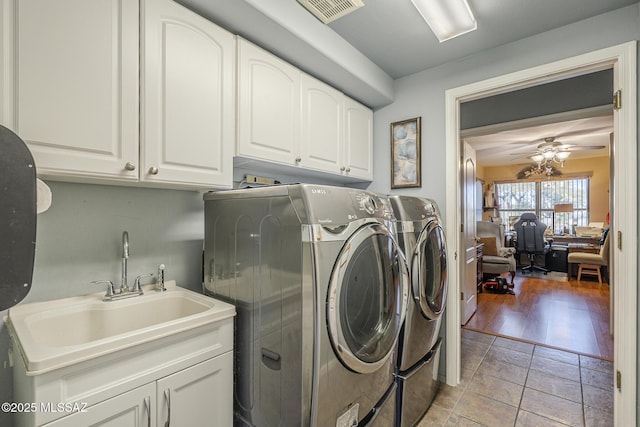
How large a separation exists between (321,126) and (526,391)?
2.41 meters

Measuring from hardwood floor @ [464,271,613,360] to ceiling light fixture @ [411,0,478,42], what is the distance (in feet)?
9.55

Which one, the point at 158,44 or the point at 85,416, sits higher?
the point at 158,44

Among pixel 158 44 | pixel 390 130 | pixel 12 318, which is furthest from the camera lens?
pixel 390 130

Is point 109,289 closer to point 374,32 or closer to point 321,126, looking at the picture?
point 321,126

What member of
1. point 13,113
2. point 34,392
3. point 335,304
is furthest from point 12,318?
point 335,304

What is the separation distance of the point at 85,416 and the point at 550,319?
4361 millimetres

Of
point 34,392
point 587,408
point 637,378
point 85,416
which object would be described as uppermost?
point 34,392

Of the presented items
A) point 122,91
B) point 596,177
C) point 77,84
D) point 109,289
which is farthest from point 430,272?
point 596,177

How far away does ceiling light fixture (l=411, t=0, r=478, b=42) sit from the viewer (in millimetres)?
1569

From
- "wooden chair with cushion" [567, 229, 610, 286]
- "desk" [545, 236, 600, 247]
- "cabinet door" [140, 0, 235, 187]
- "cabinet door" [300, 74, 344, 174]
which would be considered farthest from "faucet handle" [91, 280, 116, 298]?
"desk" [545, 236, 600, 247]

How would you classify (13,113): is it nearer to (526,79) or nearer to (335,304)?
(335,304)

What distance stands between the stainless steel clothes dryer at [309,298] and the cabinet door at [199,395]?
120mm

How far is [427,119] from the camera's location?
2400 mm

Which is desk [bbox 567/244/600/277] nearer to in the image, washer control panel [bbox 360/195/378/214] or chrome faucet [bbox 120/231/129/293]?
washer control panel [bbox 360/195/378/214]
